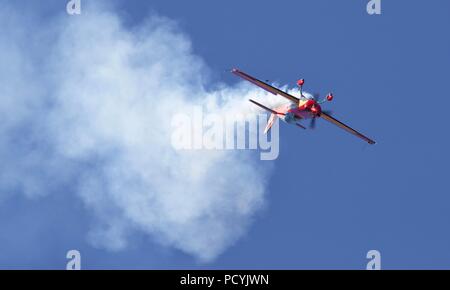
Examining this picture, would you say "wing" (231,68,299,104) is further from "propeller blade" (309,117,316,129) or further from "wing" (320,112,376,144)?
"wing" (320,112,376,144)

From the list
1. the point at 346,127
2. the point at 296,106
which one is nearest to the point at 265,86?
the point at 296,106

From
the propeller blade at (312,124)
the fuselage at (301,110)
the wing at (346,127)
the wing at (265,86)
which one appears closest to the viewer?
the wing at (265,86)

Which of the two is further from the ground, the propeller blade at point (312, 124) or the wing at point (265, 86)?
the wing at point (265, 86)

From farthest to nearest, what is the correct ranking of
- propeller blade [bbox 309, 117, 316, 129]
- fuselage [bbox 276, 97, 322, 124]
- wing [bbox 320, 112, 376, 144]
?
wing [bbox 320, 112, 376, 144] → propeller blade [bbox 309, 117, 316, 129] → fuselage [bbox 276, 97, 322, 124]

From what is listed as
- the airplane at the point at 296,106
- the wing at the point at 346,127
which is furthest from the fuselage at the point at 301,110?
the wing at the point at 346,127

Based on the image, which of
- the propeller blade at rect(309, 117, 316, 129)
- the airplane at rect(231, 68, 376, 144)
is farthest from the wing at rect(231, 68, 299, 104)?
the propeller blade at rect(309, 117, 316, 129)

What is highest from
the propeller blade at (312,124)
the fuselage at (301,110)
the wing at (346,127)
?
the wing at (346,127)

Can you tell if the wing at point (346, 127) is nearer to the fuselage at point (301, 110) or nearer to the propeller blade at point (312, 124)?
the fuselage at point (301, 110)

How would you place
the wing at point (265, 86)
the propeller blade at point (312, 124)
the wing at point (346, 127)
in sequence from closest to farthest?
the wing at point (265, 86)
the propeller blade at point (312, 124)
the wing at point (346, 127)

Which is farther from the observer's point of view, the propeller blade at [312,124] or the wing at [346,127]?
the wing at [346,127]

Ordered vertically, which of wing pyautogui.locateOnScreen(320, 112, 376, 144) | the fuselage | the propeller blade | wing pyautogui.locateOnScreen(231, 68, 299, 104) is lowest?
the propeller blade
